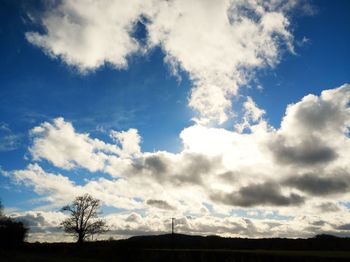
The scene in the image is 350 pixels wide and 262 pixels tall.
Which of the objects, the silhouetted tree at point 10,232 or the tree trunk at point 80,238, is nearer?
the tree trunk at point 80,238

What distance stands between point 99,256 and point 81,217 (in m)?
18.8

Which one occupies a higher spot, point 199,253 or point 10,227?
point 10,227

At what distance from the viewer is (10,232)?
8250 cm

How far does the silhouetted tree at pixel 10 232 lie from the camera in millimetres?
81231

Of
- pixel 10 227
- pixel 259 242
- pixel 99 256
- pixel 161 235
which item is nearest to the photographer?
pixel 99 256

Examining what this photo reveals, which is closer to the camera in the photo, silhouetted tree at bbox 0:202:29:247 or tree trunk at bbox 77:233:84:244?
tree trunk at bbox 77:233:84:244

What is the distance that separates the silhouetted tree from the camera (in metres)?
81.2

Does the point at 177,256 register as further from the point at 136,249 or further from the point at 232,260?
the point at 232,260

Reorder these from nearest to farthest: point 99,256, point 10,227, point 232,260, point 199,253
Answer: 1. point 232,260
2. point 199,253
3. point 99,256
4. point 10,227

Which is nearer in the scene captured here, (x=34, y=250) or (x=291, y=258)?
(x=291, y=258)

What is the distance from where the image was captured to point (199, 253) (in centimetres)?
4159

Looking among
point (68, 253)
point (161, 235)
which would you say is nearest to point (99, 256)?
point (68, 253)

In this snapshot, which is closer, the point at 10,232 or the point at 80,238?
the point at 80,238

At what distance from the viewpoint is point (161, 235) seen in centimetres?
14112
